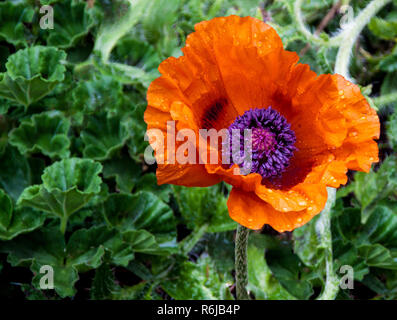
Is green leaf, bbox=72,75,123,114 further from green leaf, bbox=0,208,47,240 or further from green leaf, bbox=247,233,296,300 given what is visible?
green leaf, bbox=247,233,296,300

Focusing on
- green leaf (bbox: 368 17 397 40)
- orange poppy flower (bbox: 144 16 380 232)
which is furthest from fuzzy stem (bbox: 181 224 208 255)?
green leaf (bbox: 368 17 397 40)

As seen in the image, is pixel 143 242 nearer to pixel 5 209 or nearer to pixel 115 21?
pixel 5 209

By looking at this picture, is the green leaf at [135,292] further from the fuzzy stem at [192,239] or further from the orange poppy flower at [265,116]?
the orange poppy flower at [265,116]

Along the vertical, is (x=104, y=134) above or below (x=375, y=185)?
above

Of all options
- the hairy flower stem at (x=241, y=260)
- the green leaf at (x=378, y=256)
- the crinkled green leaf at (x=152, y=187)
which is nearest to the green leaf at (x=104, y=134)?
the crinkled green leaf at (x=152, y=187)

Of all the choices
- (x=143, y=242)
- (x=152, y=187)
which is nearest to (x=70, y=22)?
(x=152, y=187)

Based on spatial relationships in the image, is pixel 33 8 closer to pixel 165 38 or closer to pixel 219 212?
pixel 165 38
